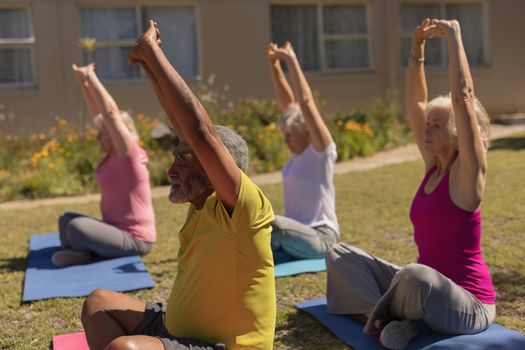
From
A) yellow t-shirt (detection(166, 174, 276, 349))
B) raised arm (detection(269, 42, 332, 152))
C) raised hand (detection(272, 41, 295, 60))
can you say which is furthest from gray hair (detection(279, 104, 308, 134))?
yellow t-shirt (detection(166, 174, 276, 349))

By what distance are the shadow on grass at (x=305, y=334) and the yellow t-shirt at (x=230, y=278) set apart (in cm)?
115

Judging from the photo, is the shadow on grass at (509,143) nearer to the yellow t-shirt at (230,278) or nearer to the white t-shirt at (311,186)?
the white t-shirt at (311,186)

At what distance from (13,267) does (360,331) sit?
3.28 metres

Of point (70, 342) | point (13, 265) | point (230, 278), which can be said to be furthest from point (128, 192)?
point (230, 278)

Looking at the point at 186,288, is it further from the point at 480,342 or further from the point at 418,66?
the point at 418,66

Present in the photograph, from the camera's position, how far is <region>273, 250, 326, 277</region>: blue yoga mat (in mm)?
5170

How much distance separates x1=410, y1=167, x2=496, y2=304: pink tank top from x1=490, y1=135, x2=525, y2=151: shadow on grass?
8506 mm

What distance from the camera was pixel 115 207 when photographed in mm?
5715

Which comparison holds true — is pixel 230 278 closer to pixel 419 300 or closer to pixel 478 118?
pixel 419 300

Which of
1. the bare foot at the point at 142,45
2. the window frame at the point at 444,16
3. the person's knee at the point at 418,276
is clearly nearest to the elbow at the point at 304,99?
the person's knee at the point at 418,276

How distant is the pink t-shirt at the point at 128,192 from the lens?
5605 millimetres

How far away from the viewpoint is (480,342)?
3.40m

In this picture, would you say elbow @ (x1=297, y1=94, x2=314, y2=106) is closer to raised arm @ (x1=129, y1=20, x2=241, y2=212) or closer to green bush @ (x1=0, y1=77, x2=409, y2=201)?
raised arm @ (x1=129, y1=20, x2=241, y2=212)

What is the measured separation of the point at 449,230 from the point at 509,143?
9416mm
